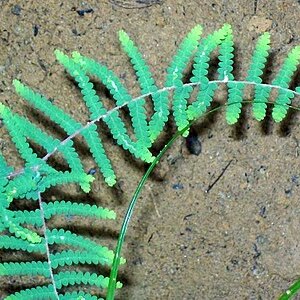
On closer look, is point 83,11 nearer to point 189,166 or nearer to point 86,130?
point 189,166

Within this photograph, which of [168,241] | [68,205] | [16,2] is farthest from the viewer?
[168,241]

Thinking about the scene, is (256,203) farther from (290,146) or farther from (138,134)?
(138,134)

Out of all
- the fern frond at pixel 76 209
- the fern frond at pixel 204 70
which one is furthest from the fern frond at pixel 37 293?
the fern frond at pixel 204 70

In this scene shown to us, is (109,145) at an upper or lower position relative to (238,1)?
lower

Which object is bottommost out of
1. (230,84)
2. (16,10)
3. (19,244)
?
(19,244)

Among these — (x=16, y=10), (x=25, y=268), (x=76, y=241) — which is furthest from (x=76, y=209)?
(x=16, y=10)

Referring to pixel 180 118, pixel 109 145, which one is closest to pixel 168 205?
pixel 109 145

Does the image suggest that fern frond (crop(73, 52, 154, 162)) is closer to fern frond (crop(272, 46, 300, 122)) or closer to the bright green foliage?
the bright green foliage
